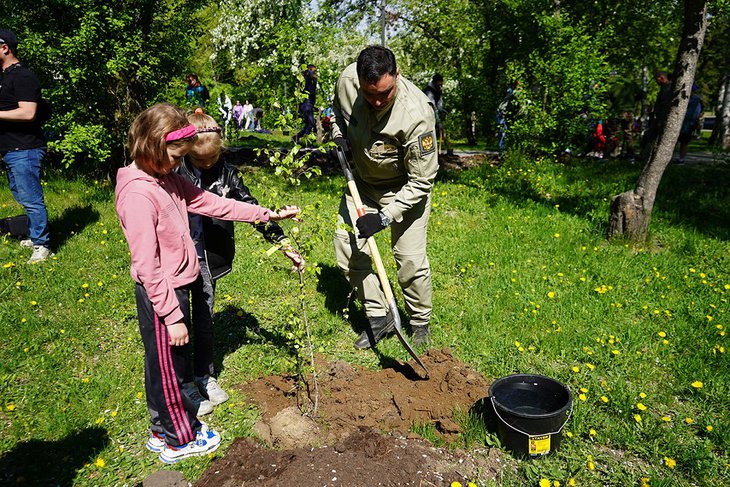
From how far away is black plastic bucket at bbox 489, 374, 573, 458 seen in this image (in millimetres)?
2926

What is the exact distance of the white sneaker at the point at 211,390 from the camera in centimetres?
355

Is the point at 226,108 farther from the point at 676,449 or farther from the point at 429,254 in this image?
the point at 676,449

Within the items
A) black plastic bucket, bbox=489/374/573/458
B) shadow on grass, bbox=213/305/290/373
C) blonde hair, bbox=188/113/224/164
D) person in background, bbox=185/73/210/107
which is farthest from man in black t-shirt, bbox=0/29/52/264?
person in background, bbox=185/73/210/107

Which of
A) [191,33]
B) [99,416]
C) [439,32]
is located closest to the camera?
[99,416]

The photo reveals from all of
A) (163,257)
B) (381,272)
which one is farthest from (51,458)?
(381,272)

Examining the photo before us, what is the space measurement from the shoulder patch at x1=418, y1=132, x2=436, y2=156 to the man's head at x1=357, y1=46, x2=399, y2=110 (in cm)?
39

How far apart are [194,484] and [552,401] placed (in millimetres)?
2176

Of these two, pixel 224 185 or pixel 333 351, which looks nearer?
pixel 224 185

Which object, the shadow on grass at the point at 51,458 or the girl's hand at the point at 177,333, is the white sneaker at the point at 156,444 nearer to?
the shadow on grass at the point at 51,458

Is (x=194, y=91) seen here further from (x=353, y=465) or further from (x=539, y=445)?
(x=539, y=445)

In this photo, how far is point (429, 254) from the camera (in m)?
6.13

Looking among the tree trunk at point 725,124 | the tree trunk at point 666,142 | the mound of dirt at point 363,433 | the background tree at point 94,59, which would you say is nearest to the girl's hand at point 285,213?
the mound of dirt at point 363,433

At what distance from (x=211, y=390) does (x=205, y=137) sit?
1727 mm

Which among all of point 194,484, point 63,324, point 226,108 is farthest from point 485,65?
point 194,484
